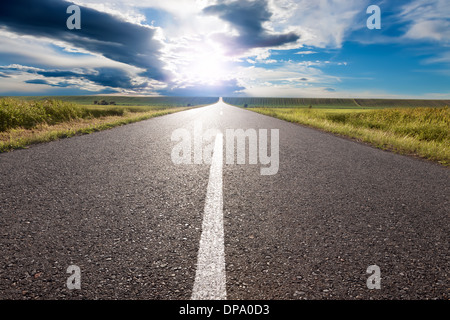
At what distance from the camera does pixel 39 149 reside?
244 inches

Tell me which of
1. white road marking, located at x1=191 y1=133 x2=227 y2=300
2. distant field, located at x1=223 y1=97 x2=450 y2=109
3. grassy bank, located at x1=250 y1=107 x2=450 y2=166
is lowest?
white road marking, located at x1=191 y1=133 x2=227 y2=300

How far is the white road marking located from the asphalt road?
48 millimetres

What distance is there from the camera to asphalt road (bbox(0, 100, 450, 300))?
1825 mm

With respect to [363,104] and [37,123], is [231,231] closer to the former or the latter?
[37,123]

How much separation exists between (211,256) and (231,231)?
0.46 m

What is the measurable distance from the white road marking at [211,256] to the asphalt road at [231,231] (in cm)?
5

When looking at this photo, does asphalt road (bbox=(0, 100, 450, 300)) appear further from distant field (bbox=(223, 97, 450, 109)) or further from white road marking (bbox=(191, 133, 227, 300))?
distant field (bbox=(223, 97, 450, 109))

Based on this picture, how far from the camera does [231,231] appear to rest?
253 centimetres

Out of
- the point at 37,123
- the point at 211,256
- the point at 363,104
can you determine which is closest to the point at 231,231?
the point at 211,256

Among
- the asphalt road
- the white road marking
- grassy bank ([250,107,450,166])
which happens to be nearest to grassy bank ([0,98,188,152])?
the asphalt road

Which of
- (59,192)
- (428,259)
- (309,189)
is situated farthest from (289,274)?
(59,192)

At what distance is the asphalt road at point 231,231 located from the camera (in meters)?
1.83
